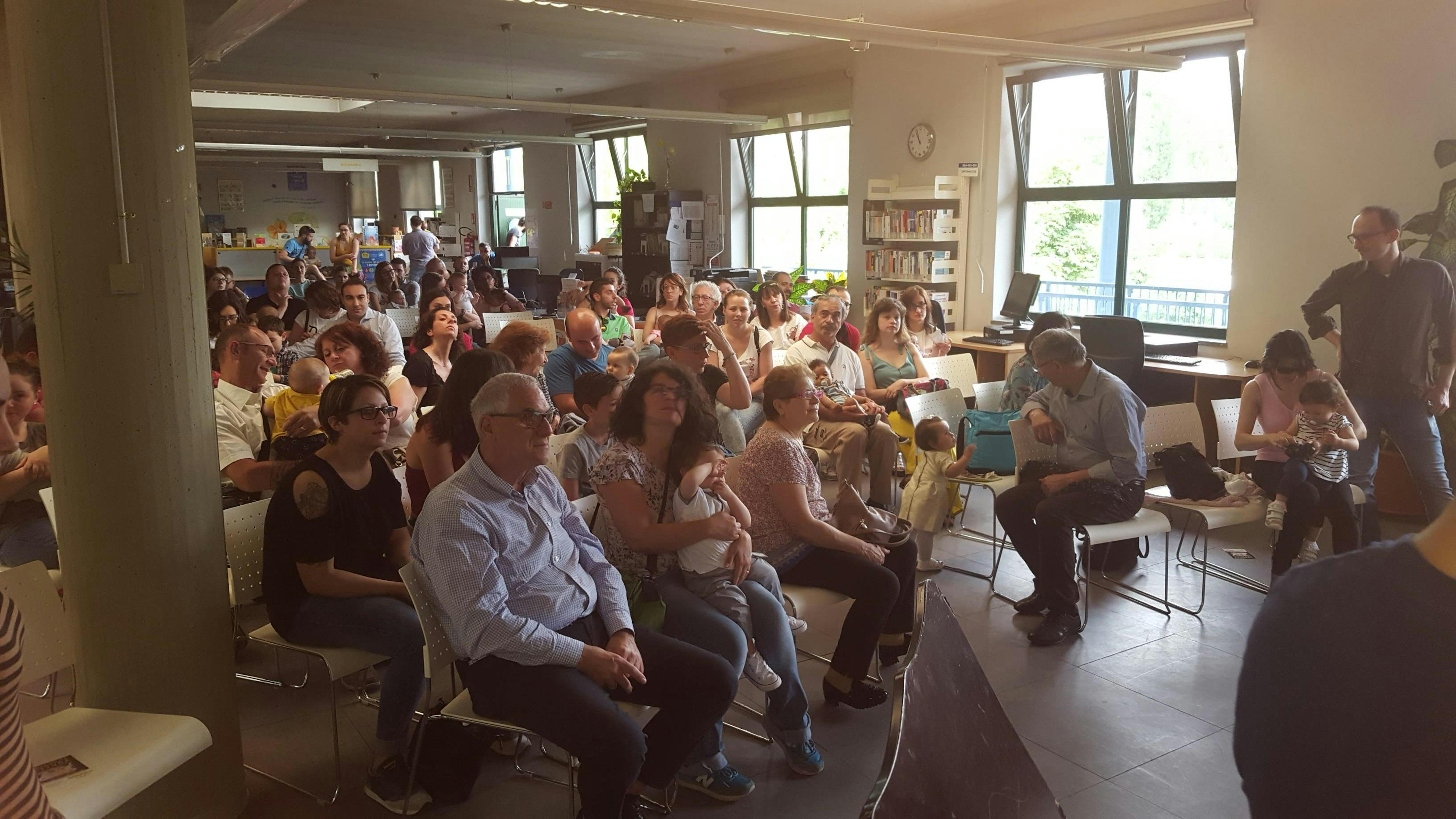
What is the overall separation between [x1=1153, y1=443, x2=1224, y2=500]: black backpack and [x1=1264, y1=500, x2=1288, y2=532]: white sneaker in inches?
8.6

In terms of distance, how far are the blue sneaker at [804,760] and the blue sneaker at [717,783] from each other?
0.57 ft

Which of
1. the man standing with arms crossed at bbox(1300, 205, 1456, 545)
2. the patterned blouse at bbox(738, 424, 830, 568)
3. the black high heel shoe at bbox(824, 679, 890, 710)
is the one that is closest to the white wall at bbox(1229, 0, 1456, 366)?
the man standing with arms crossed at bbox(1300, 205, 1456, 545)

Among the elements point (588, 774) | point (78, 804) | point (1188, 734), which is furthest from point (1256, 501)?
point (78, 804)

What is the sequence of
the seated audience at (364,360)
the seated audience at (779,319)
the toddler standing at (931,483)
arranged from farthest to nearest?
the seated audience at (779,319)
the toddler standing at (931,483)
the seated audience at (364,360)

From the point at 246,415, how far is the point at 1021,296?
6623mm

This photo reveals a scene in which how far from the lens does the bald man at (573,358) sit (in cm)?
496

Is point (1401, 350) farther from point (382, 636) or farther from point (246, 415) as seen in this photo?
point (246, 415)

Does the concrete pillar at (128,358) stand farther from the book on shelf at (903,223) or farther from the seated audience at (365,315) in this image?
the book on shelf at (903,223)

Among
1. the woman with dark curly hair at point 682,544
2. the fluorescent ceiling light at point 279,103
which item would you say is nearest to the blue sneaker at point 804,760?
the woman with dark curly hair at point 682,544

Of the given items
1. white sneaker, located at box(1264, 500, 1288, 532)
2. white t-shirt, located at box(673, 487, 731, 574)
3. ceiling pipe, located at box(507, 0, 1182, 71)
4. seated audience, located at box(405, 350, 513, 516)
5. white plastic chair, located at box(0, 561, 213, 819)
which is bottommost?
white sneaker, located at box(1264, 500, 1288, 532)

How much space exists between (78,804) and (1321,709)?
7.75 ft

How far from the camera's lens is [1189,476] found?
15.3ft

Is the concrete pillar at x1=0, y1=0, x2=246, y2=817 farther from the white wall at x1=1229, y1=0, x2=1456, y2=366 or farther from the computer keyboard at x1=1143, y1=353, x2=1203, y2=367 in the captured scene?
the white wall at x1=1229, y1=0, x2=1456, y2=366

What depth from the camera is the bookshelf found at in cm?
938
